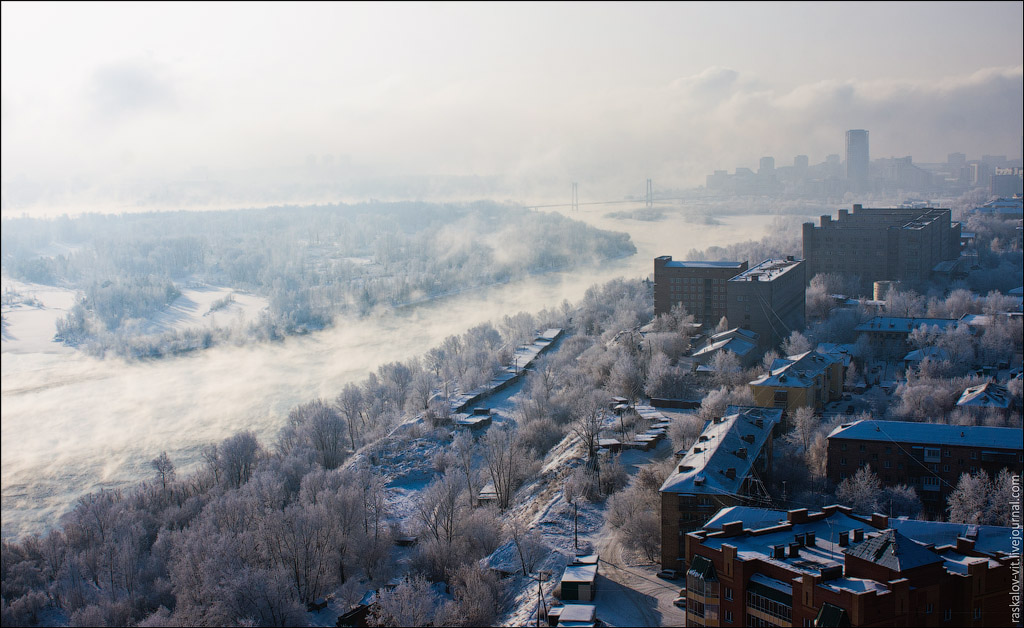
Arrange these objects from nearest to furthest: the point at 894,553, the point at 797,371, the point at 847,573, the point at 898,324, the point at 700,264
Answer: the point at 894,553 < the point at 847,573 < the point at 797,371 < the point at 898,324 < the point at 700,264

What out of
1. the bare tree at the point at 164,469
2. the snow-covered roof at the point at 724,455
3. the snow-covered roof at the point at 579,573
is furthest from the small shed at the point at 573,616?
the bare tree at the point at 164,469

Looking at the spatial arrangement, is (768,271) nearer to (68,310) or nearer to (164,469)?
(164,469)

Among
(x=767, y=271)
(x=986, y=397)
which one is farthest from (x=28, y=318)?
(x=986, y=397)

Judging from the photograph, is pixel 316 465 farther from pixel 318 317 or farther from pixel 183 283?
pixel 183 283

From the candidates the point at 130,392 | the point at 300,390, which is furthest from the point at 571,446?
the point at 130,392

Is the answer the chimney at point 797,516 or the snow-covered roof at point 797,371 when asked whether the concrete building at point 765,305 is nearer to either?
the snow-covered roof at point 797,371
